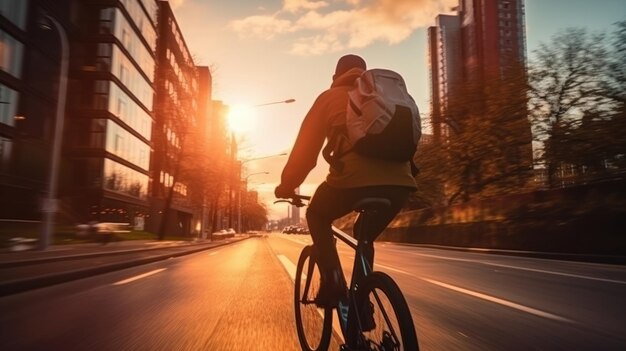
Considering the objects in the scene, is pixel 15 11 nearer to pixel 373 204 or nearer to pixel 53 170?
pixel 53 170

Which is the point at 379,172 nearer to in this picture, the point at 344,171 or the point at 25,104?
the point at 344,171

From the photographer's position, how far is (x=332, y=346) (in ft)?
12.5

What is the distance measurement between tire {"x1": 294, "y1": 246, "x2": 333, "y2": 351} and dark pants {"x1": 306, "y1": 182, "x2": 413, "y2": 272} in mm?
317

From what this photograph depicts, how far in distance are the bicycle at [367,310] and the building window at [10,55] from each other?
94.2ft

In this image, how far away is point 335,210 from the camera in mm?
3143

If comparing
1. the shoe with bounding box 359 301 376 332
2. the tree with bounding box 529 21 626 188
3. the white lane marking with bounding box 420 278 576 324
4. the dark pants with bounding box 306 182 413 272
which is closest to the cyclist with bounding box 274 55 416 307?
the dark pants with bounding box 306 182 413 272

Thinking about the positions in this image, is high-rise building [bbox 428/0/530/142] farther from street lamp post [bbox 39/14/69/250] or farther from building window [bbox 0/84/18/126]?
Result: street lamp post [bbox 39/14/69/250]

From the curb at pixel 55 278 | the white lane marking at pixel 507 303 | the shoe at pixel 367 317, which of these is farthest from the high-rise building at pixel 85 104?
the shoe at pixel 367 317

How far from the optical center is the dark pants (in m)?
2.88

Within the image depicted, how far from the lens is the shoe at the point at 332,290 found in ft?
10.2

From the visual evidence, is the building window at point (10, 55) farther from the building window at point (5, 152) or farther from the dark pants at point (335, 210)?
the dark pants at point (335, 210)

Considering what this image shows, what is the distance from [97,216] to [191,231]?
40.4 meters

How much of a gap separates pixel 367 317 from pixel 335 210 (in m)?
0.69

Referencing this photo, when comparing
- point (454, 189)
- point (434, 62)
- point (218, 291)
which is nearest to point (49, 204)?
point (218, 291)
